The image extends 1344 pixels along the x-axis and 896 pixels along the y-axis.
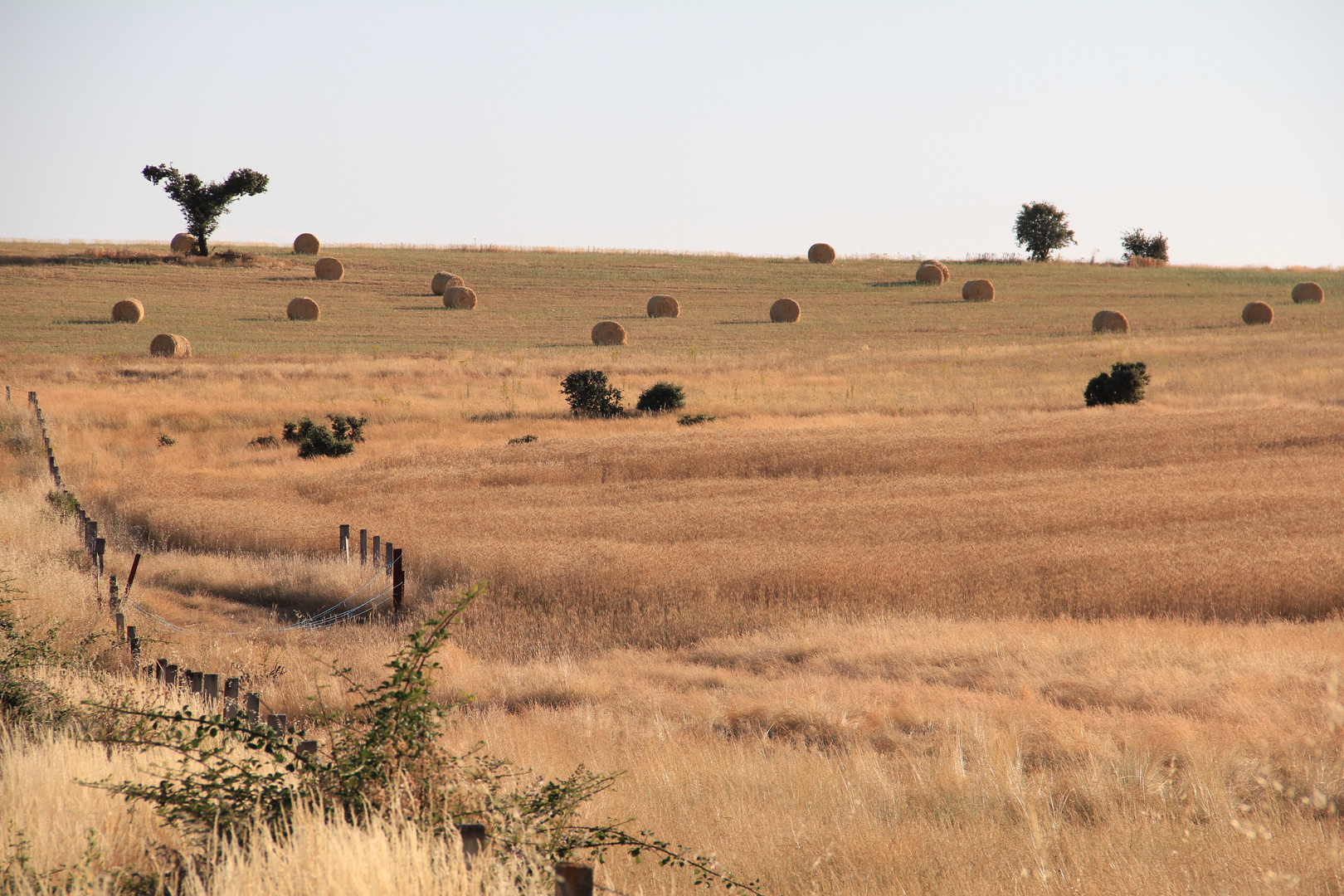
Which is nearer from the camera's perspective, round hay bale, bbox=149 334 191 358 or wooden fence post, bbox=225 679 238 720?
wooden fence post, bbox=225 679 238 720

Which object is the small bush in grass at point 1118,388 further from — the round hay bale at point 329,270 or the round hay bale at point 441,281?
the round hay bale at point 329,270

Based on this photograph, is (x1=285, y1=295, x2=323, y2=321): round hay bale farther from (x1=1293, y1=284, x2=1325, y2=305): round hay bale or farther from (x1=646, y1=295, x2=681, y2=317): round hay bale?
(x1=1293, y1=284, x2=1325, y2=305): round hay bale

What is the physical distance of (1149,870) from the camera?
5230 millimetres

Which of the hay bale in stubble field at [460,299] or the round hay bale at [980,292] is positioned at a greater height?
the round hay bale at [980,292]

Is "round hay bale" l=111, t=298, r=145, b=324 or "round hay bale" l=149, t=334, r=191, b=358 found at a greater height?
"round hay bale" l=111, t=298, r=145, b=324

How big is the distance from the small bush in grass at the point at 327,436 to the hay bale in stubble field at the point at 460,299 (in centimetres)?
3262

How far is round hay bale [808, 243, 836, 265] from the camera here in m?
87.5

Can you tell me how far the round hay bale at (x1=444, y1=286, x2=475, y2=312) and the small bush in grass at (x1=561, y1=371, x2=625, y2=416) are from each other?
31096 millimetres

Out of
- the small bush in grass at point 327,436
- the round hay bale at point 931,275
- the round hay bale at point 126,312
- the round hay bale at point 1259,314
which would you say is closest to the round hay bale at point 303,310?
the round hay bale at point 126,312

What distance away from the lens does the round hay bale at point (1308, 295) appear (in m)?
61.6

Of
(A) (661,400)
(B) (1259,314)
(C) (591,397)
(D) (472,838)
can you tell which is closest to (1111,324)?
(B) (1259,314)

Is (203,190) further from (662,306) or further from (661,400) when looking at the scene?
(661,400)

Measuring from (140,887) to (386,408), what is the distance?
91.0ft

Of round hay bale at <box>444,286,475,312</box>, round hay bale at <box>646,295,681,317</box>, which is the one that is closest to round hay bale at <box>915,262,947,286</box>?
round hay bale at <box>646,295,681,317</box>
